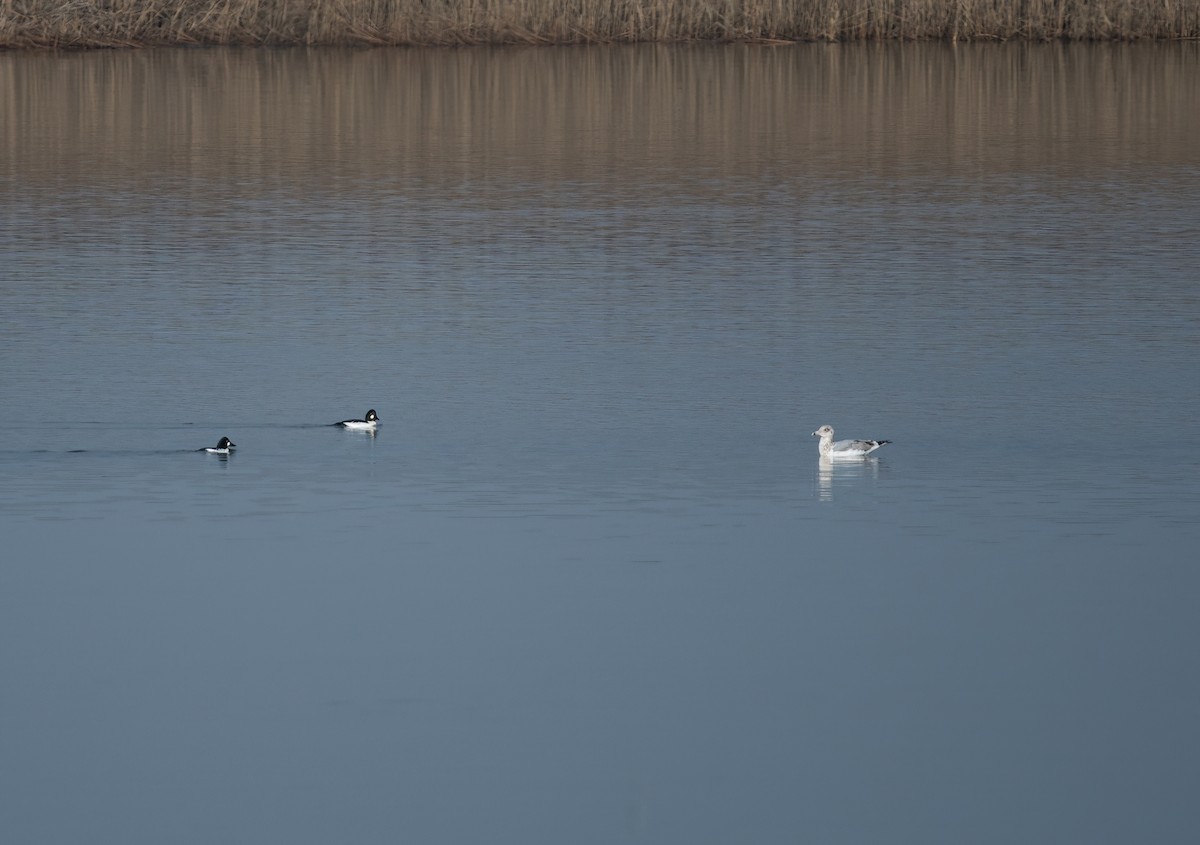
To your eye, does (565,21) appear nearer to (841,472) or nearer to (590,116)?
(590,116)

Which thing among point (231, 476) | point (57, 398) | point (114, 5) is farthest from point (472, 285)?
point (114, 5)

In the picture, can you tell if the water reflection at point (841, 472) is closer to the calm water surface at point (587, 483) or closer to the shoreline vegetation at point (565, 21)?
the calm water surface at point (587, 483)

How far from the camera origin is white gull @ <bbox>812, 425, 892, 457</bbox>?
1110 cm

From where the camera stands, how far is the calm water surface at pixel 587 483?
725 cm

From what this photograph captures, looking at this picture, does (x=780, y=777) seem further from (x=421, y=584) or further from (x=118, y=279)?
(x=118, y=279)

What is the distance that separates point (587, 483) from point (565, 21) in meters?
24.9

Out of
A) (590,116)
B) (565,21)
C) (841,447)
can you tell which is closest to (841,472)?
(841,447)

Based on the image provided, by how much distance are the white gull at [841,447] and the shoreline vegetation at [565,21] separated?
2443cm

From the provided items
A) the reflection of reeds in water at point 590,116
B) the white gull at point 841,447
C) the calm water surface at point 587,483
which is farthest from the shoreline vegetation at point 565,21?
the white gull at point 841,447

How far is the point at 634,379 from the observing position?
13.3 meters

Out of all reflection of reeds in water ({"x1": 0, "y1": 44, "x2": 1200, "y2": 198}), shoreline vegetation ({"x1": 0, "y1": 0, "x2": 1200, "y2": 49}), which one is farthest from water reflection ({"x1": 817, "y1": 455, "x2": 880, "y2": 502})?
shoreline vegetation ({"x1": 0, "y1": 0, "x2": 1200, "y2": 49})

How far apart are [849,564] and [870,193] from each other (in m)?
12.3

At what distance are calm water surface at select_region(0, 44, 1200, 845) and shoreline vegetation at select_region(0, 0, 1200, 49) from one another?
11542 millimetres

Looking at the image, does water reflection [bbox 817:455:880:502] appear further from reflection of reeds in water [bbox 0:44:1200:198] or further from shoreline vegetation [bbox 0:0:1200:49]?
shoreline vegetation [bbox 0:0:1200:49]
